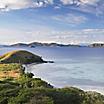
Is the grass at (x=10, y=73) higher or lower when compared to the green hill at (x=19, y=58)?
lower

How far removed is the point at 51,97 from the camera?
25203mm

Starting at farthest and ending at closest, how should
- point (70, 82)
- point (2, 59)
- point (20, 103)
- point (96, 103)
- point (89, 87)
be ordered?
1. point (2, 59)
2. point (70, 82)
3. point (89, 87)
4. point (96, 103)
5. point (20, 103)

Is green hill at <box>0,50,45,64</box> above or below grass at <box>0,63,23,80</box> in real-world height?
above

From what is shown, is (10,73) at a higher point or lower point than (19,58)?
lower

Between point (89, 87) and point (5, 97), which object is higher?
point (5, 97)

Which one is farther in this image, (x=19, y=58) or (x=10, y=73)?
(x=19, y=58)

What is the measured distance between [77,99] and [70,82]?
1912 inches

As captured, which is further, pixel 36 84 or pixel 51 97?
pixel 36 84

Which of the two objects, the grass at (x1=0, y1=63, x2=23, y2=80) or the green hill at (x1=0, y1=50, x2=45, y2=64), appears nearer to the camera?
the grass at (x1=0, y1=63, x2=23, y2=80)

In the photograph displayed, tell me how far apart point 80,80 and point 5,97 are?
53.1 m

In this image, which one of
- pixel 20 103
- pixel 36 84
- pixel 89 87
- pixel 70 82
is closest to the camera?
pixel 20 103

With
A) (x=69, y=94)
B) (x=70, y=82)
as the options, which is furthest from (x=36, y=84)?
(x=70, y=82)

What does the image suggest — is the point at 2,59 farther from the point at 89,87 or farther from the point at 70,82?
the point at 89,87

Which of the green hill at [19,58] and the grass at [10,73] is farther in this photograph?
the green hill at [19,58]
